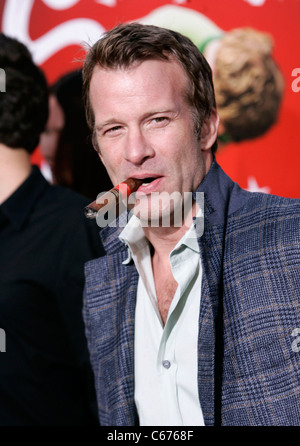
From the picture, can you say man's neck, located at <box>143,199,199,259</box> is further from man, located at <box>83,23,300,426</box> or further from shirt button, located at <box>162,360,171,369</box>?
shirt button, located at <box>162,360,171,369</box>

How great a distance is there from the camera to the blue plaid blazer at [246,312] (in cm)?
128

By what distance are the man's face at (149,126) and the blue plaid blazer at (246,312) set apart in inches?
3.9

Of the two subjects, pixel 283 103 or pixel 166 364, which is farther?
pixel 283 103

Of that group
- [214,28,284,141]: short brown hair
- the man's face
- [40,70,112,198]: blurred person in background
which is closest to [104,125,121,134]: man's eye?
the man's face

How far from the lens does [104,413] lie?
5.50 feet

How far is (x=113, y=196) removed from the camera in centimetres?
133

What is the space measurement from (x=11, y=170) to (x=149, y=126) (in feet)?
2.50

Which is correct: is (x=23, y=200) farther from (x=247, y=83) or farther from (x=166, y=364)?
(x=247, y=83)

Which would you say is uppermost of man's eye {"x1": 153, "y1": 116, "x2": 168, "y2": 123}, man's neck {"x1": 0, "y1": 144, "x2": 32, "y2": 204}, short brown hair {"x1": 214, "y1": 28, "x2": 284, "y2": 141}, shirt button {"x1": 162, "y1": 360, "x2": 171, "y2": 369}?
short brown hair {"x1": 214, "y1": 28, "x2": 284, "y2": 141}

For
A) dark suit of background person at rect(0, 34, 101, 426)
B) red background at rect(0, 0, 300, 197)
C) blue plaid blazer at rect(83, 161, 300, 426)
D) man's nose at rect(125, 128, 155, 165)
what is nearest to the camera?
blue plaid blazer at rect(83, 161, 300, 426)

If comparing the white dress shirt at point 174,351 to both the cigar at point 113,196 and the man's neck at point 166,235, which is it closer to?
the man's neck at point 166,235

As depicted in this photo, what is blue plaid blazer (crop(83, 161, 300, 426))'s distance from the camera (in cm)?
128

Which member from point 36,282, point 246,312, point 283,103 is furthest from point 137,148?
point 283,103

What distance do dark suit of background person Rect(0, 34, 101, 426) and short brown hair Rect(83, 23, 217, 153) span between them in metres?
0.50
